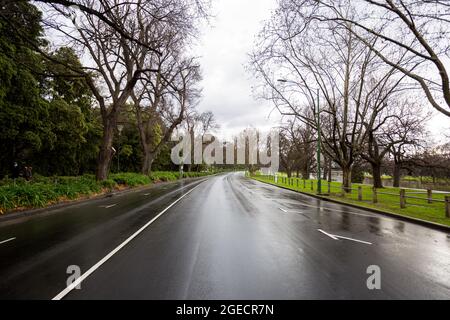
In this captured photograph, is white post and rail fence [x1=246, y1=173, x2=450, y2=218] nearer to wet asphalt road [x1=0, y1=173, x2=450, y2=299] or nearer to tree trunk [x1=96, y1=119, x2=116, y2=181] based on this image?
wet asphalt road [x1=0, y1=173, x2=450, y2=299]

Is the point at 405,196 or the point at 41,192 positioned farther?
the point at 405,196

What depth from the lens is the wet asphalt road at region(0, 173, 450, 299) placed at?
4.21 metres

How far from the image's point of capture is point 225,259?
5.59m

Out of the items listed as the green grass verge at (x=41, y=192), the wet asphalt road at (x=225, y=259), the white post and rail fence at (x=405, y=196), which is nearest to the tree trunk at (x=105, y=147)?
the green grass verge at (x=41, y=192)

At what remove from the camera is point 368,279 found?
4715 mm

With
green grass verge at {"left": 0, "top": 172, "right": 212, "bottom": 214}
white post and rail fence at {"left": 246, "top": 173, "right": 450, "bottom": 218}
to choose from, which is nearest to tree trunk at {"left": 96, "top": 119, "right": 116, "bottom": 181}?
green grass verge at {"left": 0, "top": 172, "right": 212, "bottom": 214}

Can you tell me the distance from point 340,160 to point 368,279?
19.0 meters

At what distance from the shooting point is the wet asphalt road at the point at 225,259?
13.8ft

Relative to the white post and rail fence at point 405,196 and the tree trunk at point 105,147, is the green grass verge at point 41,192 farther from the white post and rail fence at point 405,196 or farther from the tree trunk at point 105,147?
the white post and rail fence at point 405,196

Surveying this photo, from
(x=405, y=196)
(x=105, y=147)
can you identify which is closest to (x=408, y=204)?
(x=405, y=196)

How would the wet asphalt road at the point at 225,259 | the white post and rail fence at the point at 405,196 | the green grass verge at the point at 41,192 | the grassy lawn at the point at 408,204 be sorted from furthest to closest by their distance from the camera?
1. the white post and rail fence at the point at 405,196
2. the grassy lawn at the point at 408,204
3. the green grass verge at the point at 41,192
4. the wet asphalt road at the point at 225,259

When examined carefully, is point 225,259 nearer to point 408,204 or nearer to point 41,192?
point 41,192
